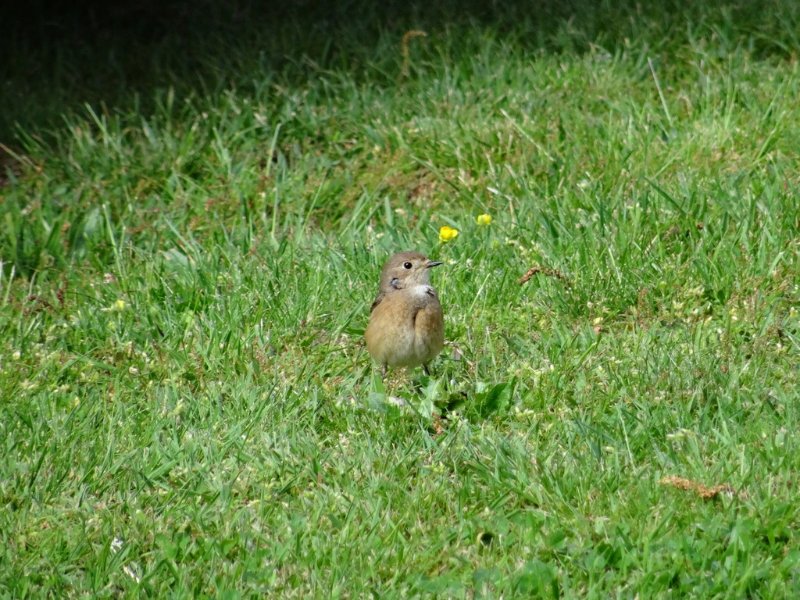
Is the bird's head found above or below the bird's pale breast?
above

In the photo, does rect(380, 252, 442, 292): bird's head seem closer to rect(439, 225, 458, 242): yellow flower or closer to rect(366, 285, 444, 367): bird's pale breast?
rect(366, 285, 444, 367): bird's pale breast

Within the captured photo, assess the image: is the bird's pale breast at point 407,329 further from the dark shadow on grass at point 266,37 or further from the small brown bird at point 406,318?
the dark shadow on grass at point 266,37

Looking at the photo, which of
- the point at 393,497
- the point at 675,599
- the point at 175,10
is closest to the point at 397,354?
the point at 393,497

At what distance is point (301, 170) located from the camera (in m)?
7.80

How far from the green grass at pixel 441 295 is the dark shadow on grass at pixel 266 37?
4 cm

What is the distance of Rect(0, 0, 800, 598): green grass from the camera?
4.36 metres

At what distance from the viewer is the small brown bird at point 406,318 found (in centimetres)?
552

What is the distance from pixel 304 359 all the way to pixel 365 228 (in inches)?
60.5

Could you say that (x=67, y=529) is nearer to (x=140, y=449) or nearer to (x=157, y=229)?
(x=140, y=449)

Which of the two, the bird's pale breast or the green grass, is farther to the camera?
the bird's pale breast

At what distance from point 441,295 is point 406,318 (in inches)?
31.8

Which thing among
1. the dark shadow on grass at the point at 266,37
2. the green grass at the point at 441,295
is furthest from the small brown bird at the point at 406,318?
the dark shadow on grass at the point at 266,37

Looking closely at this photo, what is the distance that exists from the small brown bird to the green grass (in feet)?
0.47

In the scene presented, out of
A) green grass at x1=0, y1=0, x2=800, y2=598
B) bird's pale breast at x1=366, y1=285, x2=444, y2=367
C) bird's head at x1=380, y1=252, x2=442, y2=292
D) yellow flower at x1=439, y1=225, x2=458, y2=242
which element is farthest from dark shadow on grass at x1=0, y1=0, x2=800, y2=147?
bird's pale breast at x1=366, y1=285, x2=444, y2=367
